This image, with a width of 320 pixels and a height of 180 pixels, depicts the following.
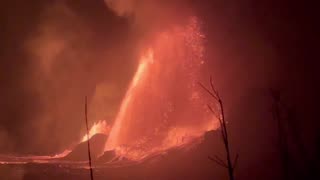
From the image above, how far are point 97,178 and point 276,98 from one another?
16.3m

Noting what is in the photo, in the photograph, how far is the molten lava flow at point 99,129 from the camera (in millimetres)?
41844

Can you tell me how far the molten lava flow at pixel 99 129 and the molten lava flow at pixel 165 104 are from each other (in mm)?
889

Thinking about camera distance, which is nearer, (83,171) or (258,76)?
(83,171)

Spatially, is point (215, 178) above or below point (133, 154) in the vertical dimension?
below

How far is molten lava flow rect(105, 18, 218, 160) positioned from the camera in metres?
38.8

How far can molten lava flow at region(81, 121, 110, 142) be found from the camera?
41844 mm

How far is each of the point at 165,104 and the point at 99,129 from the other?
665cm

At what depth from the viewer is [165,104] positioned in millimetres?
40594

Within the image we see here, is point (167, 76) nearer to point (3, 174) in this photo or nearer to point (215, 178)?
point (215, 178)

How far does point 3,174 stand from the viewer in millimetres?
38875

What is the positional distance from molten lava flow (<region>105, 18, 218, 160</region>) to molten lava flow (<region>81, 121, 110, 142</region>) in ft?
2.92

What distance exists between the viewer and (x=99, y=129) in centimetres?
4238

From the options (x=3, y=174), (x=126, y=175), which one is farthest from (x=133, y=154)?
(x=3, y=174)

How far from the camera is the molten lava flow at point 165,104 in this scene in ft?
127
